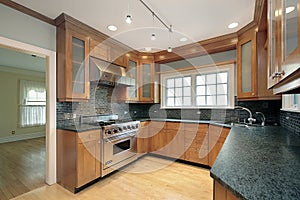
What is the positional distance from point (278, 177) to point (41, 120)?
7282 millimetres

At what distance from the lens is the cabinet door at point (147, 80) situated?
3971 mm

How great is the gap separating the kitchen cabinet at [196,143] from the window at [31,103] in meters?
5.77

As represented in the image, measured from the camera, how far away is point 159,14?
224cm

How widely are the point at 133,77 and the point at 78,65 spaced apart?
145cm

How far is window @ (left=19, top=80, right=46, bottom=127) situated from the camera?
18.3 feet

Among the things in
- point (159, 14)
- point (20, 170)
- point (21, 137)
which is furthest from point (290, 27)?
point (21, 137)

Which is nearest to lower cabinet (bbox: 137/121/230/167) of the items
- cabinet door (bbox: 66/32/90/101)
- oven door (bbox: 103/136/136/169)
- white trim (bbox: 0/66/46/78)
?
oven door (bbox: 103/136/136/169)

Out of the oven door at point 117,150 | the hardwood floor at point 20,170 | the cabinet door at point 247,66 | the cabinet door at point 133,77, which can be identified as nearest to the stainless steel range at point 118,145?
the oven door at point 117,150

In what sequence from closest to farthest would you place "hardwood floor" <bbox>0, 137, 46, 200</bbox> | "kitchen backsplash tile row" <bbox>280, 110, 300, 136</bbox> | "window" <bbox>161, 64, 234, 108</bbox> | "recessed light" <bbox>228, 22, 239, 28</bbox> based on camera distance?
"kitchen backsplash tile row" <bbox>280, 110, 300, 136</bbox> < "hardwood floor" <bbox>0, 137, 46, 200</bbox> < "recessed light" <bbox>228, 22, 239, 28</bbox> < "window" <bbox>161, 64, 234, 108</bbox>

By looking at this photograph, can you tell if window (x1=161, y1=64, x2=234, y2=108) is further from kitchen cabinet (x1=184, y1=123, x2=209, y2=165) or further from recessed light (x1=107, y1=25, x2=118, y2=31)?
recessed light (x1=107, y1=25, x2=118, y2=31)

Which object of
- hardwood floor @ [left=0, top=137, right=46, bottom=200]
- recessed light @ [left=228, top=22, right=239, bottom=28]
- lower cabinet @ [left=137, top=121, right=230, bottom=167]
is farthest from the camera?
lower cabinet @ [left=137, top=121, right=230, bottom=167]

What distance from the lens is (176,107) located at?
399 centimetres

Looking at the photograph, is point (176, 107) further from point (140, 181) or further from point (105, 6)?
point (105, 6)

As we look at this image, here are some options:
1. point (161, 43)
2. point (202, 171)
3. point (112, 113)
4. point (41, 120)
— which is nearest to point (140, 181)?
point (202, 171)
